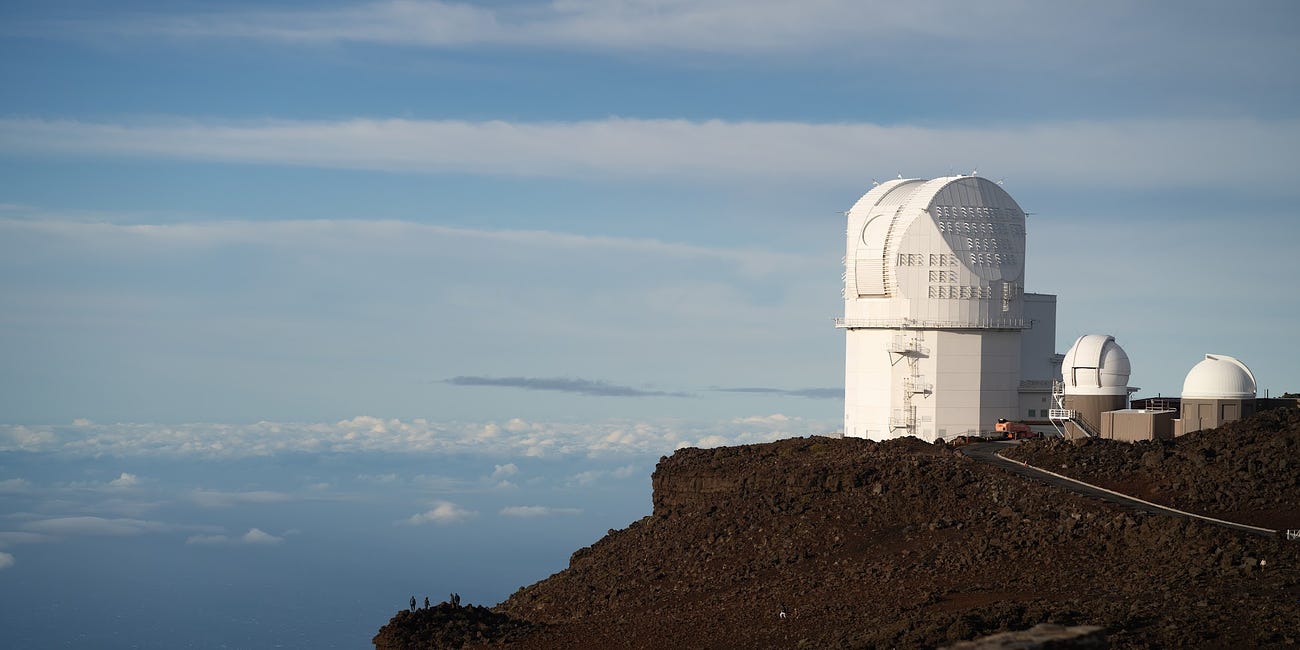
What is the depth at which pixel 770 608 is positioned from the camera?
30328 mm

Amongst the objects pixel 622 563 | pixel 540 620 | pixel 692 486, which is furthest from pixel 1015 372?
pixel 540 620

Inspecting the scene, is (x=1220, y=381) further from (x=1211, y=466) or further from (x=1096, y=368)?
(x=1211, y=466)

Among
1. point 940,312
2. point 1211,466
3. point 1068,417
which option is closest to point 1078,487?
point 1211,466

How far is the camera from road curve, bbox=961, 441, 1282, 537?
3130cm

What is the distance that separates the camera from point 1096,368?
4969 cm

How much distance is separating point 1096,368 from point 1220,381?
20.4 ft

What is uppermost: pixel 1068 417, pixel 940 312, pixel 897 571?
pixel 940 312

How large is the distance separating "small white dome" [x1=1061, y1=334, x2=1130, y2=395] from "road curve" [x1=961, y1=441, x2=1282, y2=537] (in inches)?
269

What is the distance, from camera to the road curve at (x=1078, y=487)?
103ft

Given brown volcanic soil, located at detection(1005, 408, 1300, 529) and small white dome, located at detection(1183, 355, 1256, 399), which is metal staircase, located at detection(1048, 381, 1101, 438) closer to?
small white dome, located at detection(1183, 355, 1256, 399)

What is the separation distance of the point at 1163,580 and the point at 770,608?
8283 millimetres

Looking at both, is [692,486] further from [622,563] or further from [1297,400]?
[1297,400]

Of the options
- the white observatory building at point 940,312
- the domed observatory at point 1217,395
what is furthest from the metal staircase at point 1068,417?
the domed observatory at point 1217,395

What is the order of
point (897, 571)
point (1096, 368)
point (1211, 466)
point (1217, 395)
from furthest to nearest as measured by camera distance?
point (1096, 368) → point (1217, 395) → point (1211, 466) → point (897, 571)
